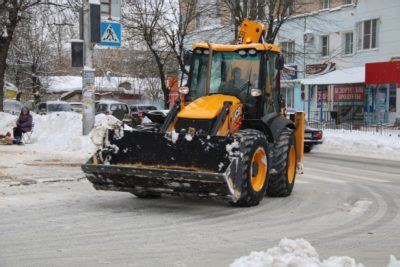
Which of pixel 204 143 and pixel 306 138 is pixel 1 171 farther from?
pixel 306 138

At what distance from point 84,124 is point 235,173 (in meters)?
9.48

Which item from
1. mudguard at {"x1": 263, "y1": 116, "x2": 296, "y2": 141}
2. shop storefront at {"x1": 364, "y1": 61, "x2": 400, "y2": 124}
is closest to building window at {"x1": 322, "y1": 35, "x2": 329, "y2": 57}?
shop storefront at {"x1": 364, "y1": 61, "x2": 400, "y2": 124}

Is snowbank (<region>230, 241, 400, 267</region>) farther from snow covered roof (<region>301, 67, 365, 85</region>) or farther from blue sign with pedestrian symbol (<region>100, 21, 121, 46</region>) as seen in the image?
snow covered roof (<region>301, 67, 365, 85</region>)

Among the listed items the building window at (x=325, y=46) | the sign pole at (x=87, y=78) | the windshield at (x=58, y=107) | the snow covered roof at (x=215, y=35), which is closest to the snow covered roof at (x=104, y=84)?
the snow covered roof at (x=215, y=35)

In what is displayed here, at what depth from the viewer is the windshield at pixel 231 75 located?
31.5ft

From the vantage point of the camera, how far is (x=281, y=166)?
9398 millimetres

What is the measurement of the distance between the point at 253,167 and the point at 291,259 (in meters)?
4.04

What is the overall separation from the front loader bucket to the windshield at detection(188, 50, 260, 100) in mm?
1774

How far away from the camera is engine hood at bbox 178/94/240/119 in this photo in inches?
343

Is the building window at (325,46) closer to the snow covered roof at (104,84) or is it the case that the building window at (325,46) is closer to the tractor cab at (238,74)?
the tractor cab at (238,74)

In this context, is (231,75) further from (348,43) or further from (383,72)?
(348,43)

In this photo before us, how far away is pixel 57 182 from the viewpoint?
11.1 metres

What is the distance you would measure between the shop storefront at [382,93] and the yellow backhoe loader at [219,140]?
56.5 ft

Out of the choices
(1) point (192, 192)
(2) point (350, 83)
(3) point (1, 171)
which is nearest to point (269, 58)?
(1) point (192, 192)
